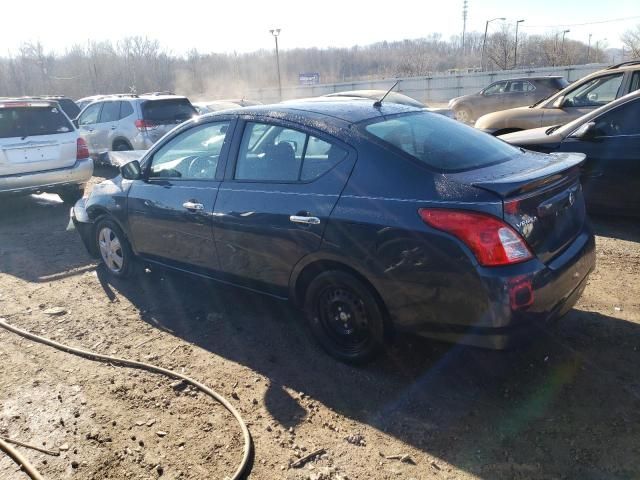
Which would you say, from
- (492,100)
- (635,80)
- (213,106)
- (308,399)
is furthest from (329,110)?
(492,100)

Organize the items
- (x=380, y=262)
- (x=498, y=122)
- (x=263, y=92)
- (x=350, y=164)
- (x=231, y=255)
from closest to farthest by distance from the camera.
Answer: (x=380, y=262), (x=350, y=164), (x=231, y=255), (x=498, y=122), (x=263, y=92)

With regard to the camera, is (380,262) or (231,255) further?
(231,255)

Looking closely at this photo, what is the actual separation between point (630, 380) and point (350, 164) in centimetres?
213

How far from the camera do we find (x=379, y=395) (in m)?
3.12

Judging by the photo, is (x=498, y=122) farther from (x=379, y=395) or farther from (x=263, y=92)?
(x=263, y=92)

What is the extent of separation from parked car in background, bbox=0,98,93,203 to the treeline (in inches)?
1331

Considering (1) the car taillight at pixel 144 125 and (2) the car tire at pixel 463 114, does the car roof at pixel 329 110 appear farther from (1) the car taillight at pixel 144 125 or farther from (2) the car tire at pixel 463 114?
(2) the car tire at pixel 463 114

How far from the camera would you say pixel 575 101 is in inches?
348

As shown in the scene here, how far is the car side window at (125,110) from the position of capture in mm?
A: 11297

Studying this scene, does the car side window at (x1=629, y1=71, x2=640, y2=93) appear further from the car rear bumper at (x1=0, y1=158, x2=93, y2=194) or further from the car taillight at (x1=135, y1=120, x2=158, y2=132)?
the car taillight at (x1=135, y1=120, x2=158, y2=132)

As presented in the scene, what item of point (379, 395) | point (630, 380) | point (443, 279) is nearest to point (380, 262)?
point (443, 279)

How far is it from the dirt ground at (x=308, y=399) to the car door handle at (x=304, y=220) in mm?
948

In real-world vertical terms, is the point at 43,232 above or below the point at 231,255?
below

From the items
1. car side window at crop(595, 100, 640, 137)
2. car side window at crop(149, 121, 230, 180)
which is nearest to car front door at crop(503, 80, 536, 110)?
car side window at crop(595, 100, 640, 137)
